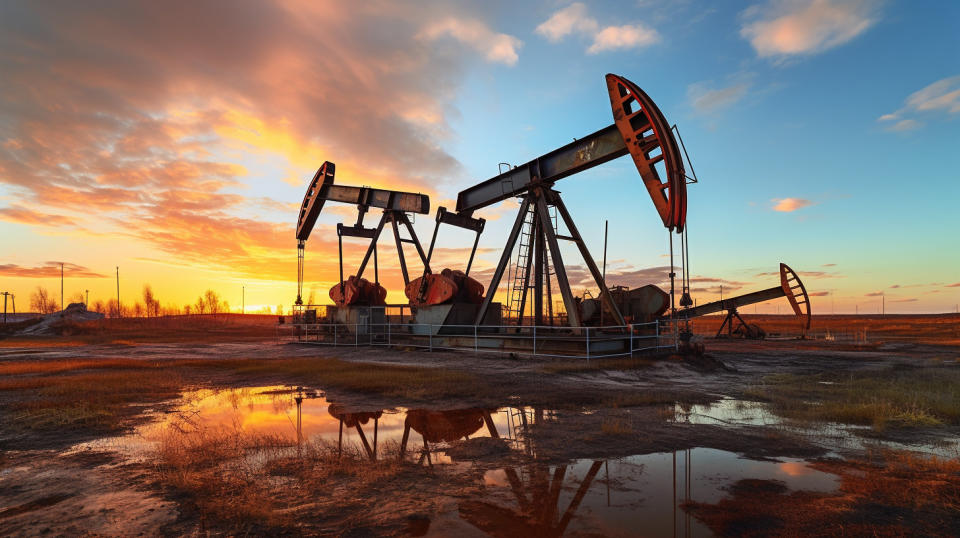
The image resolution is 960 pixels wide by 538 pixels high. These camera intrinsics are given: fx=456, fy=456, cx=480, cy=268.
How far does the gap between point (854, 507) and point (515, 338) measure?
450 inches

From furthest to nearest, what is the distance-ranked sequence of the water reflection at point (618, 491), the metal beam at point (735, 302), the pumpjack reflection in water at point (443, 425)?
the metal beam at point (735, 302) → the pumpjack reflection in water at point (443, 425) → the water reflection at point (618, 491)

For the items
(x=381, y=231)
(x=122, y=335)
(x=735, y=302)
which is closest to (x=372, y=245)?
(x=381, y=231)

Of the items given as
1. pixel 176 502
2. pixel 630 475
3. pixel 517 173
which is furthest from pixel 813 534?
pixel 517 173

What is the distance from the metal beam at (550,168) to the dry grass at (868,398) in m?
7.08

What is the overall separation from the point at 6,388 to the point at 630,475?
12.0 metres

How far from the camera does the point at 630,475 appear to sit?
13.5 feet

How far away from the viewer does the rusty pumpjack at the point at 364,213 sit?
2070cm

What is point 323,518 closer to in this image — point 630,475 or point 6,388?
point 630,475

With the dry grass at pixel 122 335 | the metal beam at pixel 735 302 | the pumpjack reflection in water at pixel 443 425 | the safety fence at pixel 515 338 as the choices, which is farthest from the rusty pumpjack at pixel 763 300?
the dry grass at pixel 122 335

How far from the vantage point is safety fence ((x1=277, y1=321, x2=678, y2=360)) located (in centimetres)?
1310

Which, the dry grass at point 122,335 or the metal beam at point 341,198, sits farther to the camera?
the dry grass at point 122,335

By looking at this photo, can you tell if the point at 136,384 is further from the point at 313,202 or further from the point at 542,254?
the point at 313,202

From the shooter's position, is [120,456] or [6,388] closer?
[120,456]

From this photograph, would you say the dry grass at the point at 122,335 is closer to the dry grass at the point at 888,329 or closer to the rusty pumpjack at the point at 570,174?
the rusty pumpjack at the point at 570,174
